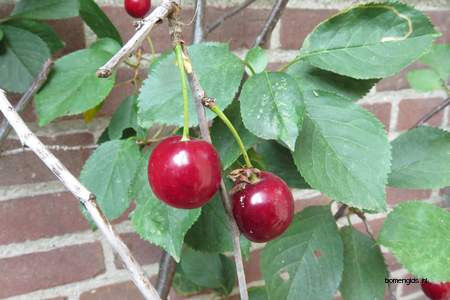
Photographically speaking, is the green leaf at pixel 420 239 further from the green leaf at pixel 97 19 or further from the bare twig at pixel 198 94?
the green leaf at pixel 97 19

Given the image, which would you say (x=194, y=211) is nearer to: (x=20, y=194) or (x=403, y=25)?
(x=403, y=25)

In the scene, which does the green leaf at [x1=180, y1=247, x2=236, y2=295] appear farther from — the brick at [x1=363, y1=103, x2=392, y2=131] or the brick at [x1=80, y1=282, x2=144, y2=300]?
the brick at [x1=363, y1=103, x2=392, y2=131]

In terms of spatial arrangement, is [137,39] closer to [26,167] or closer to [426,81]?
[26,167]

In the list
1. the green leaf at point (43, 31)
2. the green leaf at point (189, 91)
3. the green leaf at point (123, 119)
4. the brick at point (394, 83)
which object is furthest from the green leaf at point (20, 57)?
the brick at point (394, 83)

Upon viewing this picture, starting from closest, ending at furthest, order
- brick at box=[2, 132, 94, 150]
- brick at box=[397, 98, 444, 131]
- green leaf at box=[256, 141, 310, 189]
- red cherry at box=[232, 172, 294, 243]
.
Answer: red cherry at box=[232, 172, 294, 243] < green leaf at box=[256, 141, 310, 189] < brick at box=[2, 132, 94, 150] < brick at box=[397, 98, 444, 131]

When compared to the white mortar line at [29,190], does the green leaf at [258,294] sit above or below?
below

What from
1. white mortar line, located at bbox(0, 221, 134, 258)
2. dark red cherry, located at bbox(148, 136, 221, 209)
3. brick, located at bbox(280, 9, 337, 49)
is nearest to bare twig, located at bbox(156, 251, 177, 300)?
white mortar line, located at bbox(0, 221, 134, 258)

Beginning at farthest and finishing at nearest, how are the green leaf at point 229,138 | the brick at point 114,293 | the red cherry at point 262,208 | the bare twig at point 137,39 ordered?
the brick at point 114,293 → the green leaf at point 229,138 → the red cherry at point 262,208 → the bare twig at point 137,39

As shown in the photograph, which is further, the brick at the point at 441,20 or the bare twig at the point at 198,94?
the brick at the point at 441,20
